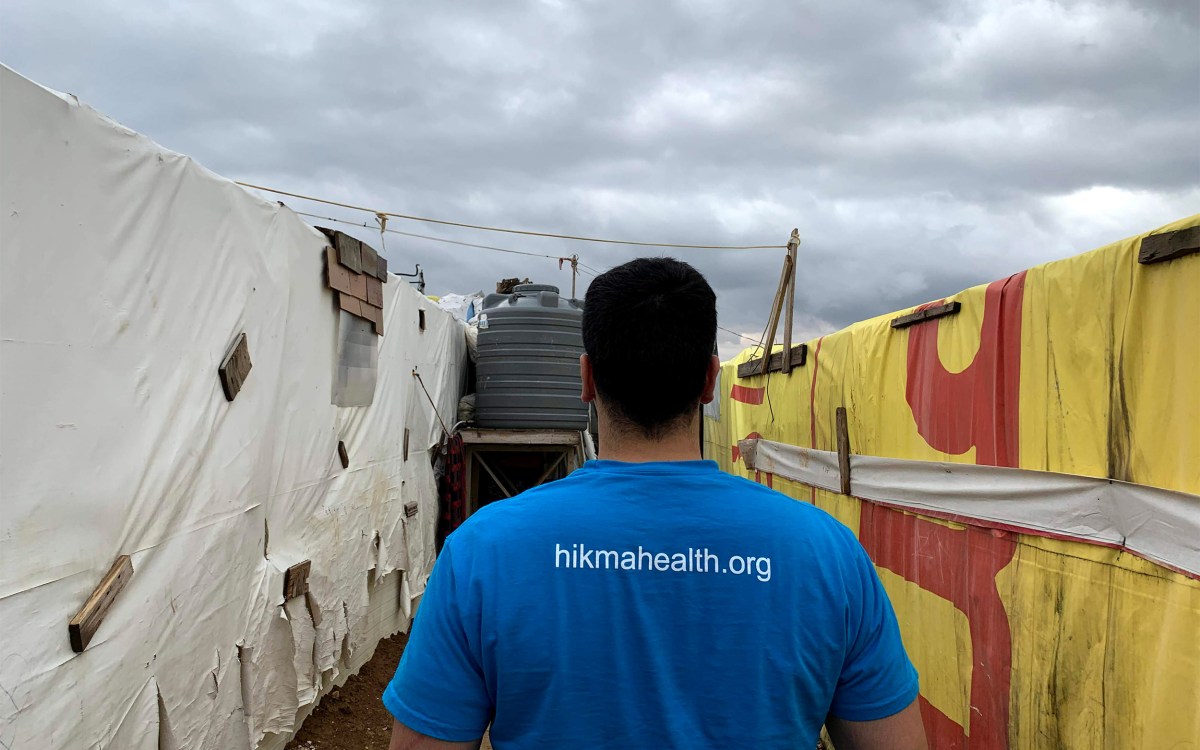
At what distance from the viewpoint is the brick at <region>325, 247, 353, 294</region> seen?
4.42 meters

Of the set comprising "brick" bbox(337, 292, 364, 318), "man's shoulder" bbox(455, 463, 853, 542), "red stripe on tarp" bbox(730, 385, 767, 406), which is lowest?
"man's shoulder" bbox(455, 463, 853, 542)

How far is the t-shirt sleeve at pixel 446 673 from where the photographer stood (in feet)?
3.61

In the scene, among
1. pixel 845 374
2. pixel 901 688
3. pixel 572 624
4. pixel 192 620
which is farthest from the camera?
pixel 845 374

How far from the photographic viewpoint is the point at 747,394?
7121mm

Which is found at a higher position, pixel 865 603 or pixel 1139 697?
pixel 865 603

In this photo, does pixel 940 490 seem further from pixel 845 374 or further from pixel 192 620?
pixel 192 620

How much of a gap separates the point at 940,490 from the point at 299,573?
324cm

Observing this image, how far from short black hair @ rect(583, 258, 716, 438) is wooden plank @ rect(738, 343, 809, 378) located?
4264 mm

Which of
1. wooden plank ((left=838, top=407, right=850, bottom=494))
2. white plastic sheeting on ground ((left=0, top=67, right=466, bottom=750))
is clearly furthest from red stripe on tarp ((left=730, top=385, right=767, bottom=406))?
white plastic sheeting on ground ((left=0, top=67, right=466, bottom=750))

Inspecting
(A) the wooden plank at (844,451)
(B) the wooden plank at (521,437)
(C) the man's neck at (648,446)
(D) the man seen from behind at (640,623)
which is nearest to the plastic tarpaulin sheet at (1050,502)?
(A) the wooden plank at (844,451)

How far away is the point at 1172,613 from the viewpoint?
201cm

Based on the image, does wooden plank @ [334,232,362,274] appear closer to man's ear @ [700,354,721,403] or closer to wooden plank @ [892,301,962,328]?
wooden plank @ [892,301,962,328]

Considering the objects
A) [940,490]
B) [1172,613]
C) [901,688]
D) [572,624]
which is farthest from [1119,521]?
[572,624]

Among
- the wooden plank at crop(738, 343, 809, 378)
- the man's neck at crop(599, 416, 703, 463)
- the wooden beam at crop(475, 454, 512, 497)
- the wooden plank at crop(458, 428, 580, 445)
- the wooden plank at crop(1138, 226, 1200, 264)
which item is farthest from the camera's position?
the wooden beam at crop(475, 454, 512, 497)
